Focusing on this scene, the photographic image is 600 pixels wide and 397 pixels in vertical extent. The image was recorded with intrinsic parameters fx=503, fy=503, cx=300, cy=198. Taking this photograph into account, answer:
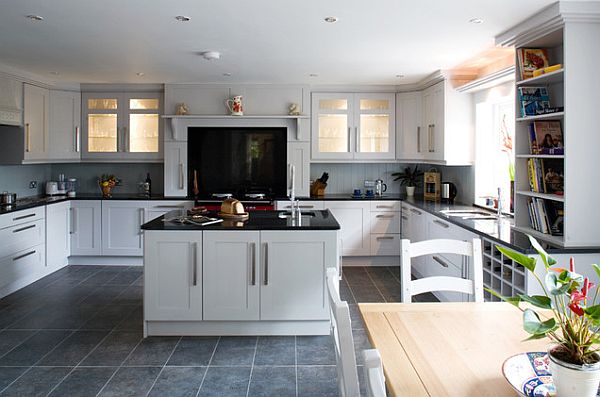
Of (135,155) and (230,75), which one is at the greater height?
(230,75)

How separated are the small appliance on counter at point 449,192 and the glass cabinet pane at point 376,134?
97 centimetres

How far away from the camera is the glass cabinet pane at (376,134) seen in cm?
650

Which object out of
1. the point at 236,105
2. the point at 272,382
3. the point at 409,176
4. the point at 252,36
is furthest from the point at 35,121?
the point at 409,176

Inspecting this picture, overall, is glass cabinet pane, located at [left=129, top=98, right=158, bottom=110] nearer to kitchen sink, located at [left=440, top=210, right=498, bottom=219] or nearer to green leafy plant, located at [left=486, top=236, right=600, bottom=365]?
kitchen sink, located at [left=440, top=210, right=498, bottom=219]

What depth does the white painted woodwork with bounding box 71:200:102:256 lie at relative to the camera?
20.1 ft

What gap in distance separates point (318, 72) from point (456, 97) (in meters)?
1.51

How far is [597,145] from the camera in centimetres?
311

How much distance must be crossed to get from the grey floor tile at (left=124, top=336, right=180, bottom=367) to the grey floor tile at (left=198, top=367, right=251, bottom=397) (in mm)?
402

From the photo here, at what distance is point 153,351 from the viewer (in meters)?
3.48

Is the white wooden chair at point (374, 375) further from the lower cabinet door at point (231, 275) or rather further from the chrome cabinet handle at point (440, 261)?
the chrome cabinet handle at point (440, 261)

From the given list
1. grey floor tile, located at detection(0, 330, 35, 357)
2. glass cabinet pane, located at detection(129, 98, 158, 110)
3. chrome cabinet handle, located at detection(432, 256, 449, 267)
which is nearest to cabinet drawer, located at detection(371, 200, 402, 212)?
chrome cabinet handle, located at detection(432, 256, 449, 267)

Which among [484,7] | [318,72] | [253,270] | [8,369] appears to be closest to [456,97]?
[318,72]

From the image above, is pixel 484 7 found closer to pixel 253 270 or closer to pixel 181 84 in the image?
pixel 253 270

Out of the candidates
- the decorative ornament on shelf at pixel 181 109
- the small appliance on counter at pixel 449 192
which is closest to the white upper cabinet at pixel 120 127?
the decorative ornament on shelf at pixel 181 109
